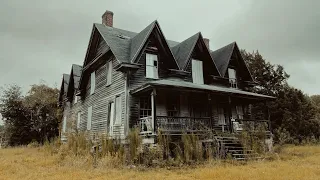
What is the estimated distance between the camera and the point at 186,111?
18.0 meters

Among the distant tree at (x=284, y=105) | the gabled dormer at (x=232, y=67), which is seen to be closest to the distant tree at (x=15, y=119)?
the gabled dormer at (x=232, y=67)

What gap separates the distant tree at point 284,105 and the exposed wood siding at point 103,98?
17.4m

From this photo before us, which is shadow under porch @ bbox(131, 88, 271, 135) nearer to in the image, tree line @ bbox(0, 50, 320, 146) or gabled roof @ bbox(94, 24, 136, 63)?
gabled roof @ bbox(94, 24, 136, 63)

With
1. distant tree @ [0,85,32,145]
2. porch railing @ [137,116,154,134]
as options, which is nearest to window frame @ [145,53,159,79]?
porch railing @ [137,116,154,134]

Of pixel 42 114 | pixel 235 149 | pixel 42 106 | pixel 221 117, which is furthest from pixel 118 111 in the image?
pixel 42 114

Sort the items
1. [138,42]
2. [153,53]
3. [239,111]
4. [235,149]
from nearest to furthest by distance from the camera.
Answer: [235,149] < [138,42] < [153,53] < [239,111]

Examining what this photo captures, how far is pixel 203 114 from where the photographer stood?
749 inches

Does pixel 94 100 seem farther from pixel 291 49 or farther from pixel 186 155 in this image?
pixel 291 49

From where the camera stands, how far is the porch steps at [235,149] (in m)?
13.7

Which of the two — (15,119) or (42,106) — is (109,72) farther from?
(15,119)

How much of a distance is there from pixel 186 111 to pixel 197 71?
365cm

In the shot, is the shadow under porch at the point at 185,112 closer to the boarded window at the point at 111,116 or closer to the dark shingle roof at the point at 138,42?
the boarded window at the point at 111,116

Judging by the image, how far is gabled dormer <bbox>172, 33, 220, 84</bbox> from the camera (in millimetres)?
19141

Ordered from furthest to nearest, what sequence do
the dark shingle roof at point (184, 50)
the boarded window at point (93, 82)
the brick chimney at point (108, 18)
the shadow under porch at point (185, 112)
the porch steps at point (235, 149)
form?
the brick chimney at point (108, 18) < the boarded window at point (93, 82) < the dark shingle roof at point (184, 50) < the shadow under porch at point (185, 112) < the porch steps at point (235, 149)
